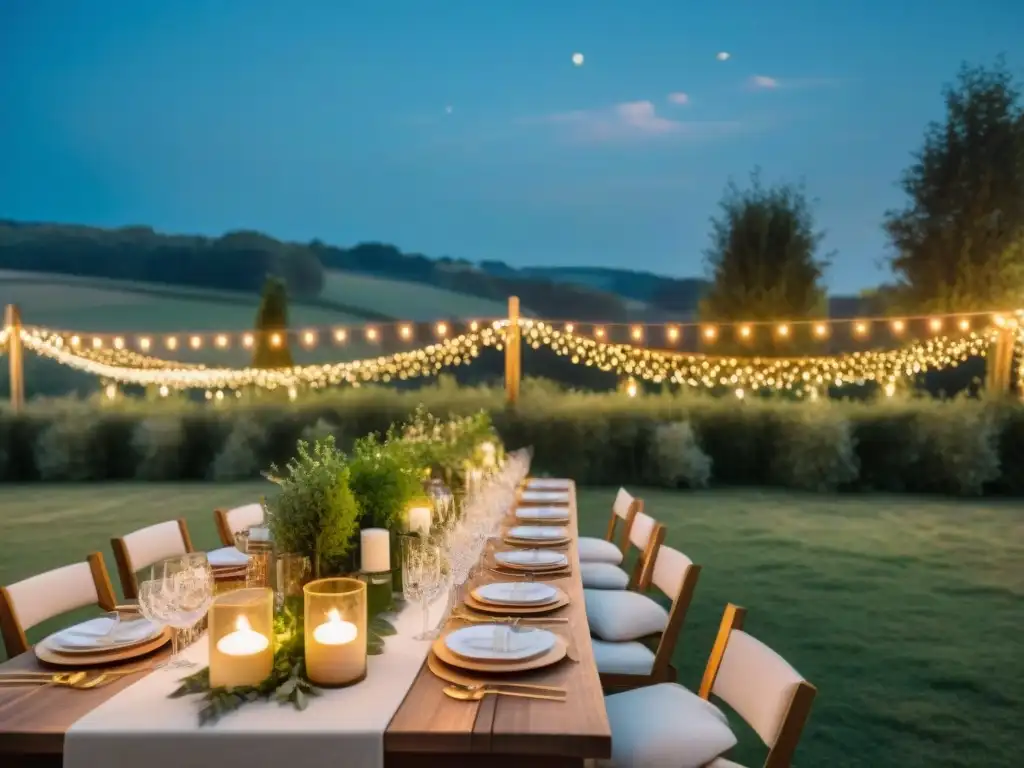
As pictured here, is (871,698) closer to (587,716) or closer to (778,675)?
(778,675)

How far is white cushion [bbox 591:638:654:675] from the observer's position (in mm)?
2850

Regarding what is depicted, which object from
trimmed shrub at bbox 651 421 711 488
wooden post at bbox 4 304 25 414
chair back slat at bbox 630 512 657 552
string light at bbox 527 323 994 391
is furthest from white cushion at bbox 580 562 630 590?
Result: wooden post at bbox 4 304 25 414

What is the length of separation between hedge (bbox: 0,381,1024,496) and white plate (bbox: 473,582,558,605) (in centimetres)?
730

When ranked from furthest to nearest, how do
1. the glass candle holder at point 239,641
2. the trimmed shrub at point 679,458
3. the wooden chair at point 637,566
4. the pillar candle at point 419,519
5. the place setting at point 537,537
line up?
the trimmed shrub at point 679,458 → the wooden chair at point 637,566 → the place setting at point 537,537 → the pillar candle at point 419,519 → the glass candle holder at point 239,641

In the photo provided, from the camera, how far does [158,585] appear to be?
1.96 m

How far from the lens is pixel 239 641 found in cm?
179

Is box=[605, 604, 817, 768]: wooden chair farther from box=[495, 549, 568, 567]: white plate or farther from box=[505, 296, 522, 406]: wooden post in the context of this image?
box=[505, 296, 522, 406]: wooden post

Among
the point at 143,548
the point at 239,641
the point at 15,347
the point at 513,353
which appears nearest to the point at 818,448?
the point at 513,353

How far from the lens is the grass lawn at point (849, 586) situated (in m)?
3.43

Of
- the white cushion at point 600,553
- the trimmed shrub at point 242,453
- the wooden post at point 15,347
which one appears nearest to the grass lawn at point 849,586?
the trimmed shrub at point 242,453

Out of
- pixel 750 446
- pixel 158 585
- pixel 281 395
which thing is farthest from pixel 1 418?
pixel 158 585

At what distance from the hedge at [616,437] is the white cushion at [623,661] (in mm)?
6918

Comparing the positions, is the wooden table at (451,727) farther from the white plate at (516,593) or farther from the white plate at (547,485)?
the white plate at (547,485)

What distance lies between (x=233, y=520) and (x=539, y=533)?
4.66 feet
